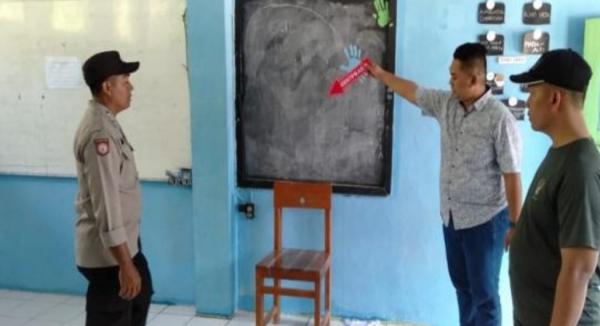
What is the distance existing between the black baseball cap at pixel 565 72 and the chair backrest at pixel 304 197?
1.51 metres

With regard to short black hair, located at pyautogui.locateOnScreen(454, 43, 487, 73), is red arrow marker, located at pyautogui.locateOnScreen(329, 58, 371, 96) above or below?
below

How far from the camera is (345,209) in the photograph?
2.79 metres

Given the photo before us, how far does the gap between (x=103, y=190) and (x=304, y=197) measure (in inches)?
47.6

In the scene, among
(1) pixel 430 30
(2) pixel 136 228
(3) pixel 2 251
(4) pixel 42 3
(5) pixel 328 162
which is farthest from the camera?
(3) pixel 2 251

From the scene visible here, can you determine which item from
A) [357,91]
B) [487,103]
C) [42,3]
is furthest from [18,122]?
→ [487,103]

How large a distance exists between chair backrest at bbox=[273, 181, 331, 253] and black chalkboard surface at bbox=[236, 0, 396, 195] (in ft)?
0.48

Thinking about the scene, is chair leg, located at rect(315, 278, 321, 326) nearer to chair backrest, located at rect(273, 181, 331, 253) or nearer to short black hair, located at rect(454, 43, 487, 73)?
chair backrest, located at rect(273, 181, 331, 253)

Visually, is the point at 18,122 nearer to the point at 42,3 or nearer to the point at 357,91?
the point at 42,3

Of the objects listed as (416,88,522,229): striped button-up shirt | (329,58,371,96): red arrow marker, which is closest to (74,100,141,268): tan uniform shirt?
(329,58,371,96): red arrow marker

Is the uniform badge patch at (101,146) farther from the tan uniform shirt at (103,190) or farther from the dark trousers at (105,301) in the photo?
the dark trousers at (105,301)

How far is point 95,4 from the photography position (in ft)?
9.48

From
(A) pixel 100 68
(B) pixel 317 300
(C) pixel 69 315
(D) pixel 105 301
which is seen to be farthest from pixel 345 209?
(C) pixel 69 315

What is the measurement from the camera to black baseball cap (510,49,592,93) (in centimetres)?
122

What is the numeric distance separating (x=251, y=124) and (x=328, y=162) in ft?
1.65
